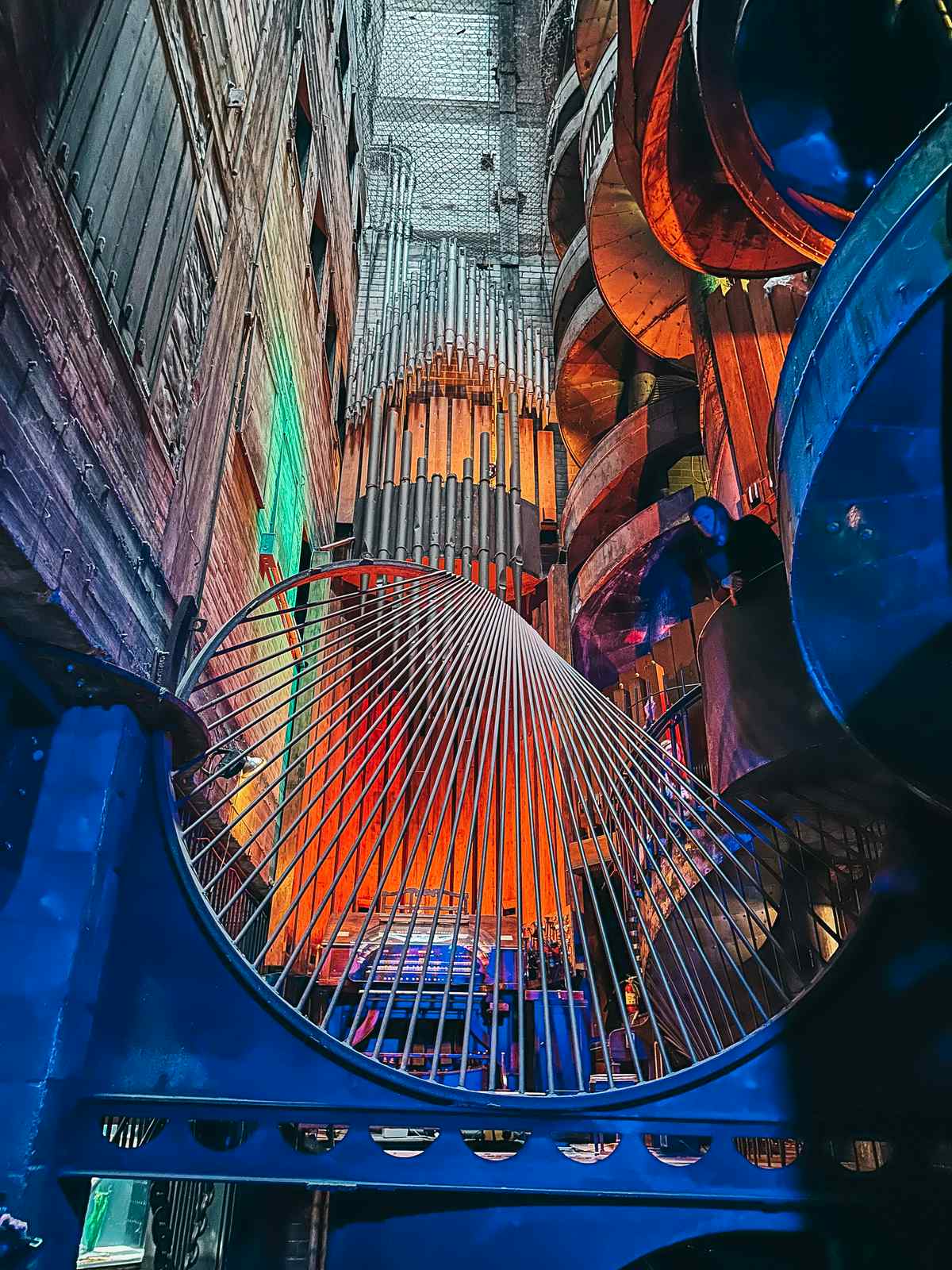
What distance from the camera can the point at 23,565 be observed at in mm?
2627

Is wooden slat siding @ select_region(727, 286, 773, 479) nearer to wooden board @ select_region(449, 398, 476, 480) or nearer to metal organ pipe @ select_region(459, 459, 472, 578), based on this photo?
metal organ pipe @ select_region(459, 459, 472, 578)

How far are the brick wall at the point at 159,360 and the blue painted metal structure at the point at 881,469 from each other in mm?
2496

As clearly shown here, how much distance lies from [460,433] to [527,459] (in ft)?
3.69

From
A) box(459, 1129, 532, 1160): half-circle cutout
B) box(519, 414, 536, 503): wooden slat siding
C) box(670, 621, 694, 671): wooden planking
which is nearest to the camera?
box(459, 1129, 532, 1160): half-circle cutout

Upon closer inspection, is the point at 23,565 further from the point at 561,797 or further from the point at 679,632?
the point at 679,632

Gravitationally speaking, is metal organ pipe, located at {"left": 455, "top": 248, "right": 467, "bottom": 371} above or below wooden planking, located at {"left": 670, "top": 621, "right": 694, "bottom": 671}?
above

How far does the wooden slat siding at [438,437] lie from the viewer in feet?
43.9

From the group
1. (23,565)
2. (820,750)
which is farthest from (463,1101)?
(820,750)

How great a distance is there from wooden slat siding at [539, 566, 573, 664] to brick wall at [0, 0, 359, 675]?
4.01 m

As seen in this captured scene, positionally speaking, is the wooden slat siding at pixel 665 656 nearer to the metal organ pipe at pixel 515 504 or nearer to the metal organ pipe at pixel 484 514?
the metal organ pipe at pixel 515 504

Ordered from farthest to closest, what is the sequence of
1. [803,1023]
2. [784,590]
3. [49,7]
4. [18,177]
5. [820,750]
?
[784,590] → [820,750] → [49,7] → [18,177] → [803,1023]

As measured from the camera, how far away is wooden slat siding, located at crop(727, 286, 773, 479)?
692cm

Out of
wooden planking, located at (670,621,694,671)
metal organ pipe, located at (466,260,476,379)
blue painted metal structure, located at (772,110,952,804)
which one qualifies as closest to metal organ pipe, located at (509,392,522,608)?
metal organ pipe, located at (466,260,476,379)

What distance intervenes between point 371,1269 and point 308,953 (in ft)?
25.5
